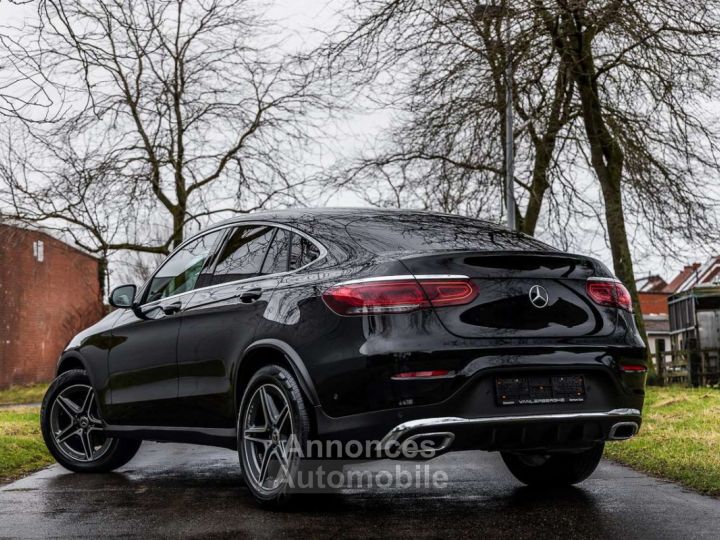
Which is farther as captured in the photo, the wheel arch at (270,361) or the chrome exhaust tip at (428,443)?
the wheel arch at (270,361)

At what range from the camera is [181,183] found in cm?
2173

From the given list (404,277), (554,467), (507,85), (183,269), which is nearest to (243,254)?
(183,269)

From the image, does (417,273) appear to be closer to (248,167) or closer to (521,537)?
(521,537)

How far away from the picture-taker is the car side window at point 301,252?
219 inches

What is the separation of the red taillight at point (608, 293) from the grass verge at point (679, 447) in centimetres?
138

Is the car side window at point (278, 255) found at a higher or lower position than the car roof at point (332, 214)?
lower

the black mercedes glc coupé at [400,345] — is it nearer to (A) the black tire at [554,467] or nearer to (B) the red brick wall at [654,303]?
(A) the black tire at [554,467]

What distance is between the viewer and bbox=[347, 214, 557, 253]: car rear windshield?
17.3 feet

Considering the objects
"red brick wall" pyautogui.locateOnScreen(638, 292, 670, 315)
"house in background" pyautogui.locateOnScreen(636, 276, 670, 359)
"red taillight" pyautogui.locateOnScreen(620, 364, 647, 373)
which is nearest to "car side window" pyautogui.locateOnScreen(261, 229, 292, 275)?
"red taillight" pyautogui.locateOnScreen(620, 364, 647, 373)

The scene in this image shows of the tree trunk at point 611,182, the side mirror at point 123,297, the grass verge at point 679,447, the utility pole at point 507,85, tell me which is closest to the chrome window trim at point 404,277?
the grass verge at point 679,447

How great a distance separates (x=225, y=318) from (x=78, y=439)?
246 cm

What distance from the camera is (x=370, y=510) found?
5.50m

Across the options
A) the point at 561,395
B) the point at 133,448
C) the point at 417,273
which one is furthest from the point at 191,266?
the point at 561,395

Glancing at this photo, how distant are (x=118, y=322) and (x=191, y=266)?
91 centimetres
